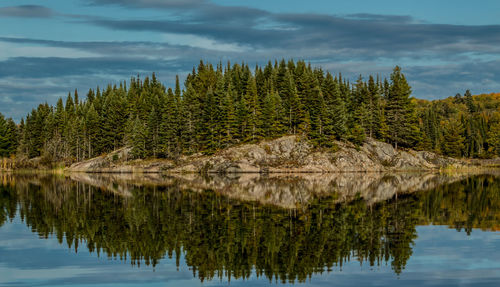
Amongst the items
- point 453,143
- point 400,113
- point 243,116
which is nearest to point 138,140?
point 243,116

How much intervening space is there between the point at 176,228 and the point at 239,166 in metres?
74.2

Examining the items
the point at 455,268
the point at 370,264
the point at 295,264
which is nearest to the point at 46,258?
the point at 295,264

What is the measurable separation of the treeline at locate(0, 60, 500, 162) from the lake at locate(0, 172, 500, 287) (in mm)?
66169

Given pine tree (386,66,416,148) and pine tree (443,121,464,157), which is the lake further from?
pine tree (443,121,464,157)

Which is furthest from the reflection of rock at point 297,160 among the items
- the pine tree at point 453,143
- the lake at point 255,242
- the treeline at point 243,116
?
the lake at point 255,242

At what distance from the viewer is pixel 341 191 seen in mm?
58875

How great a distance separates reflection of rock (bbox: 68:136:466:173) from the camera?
354 ft

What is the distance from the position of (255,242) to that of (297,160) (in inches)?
3229

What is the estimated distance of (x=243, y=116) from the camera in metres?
118

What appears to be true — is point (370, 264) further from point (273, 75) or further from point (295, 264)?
point (273, 75)

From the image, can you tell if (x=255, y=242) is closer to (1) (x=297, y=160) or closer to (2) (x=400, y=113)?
(1) (x=297, y=160)

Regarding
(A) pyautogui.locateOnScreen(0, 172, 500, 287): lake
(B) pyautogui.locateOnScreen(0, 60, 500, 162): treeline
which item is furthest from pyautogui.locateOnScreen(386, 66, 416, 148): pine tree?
(A) pyautogui.locateOnScreen(0, 172, 500, 287): lake

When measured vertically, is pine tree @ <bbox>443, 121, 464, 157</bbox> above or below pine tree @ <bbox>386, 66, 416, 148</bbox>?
below

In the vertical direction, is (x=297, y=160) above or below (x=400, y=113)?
below
